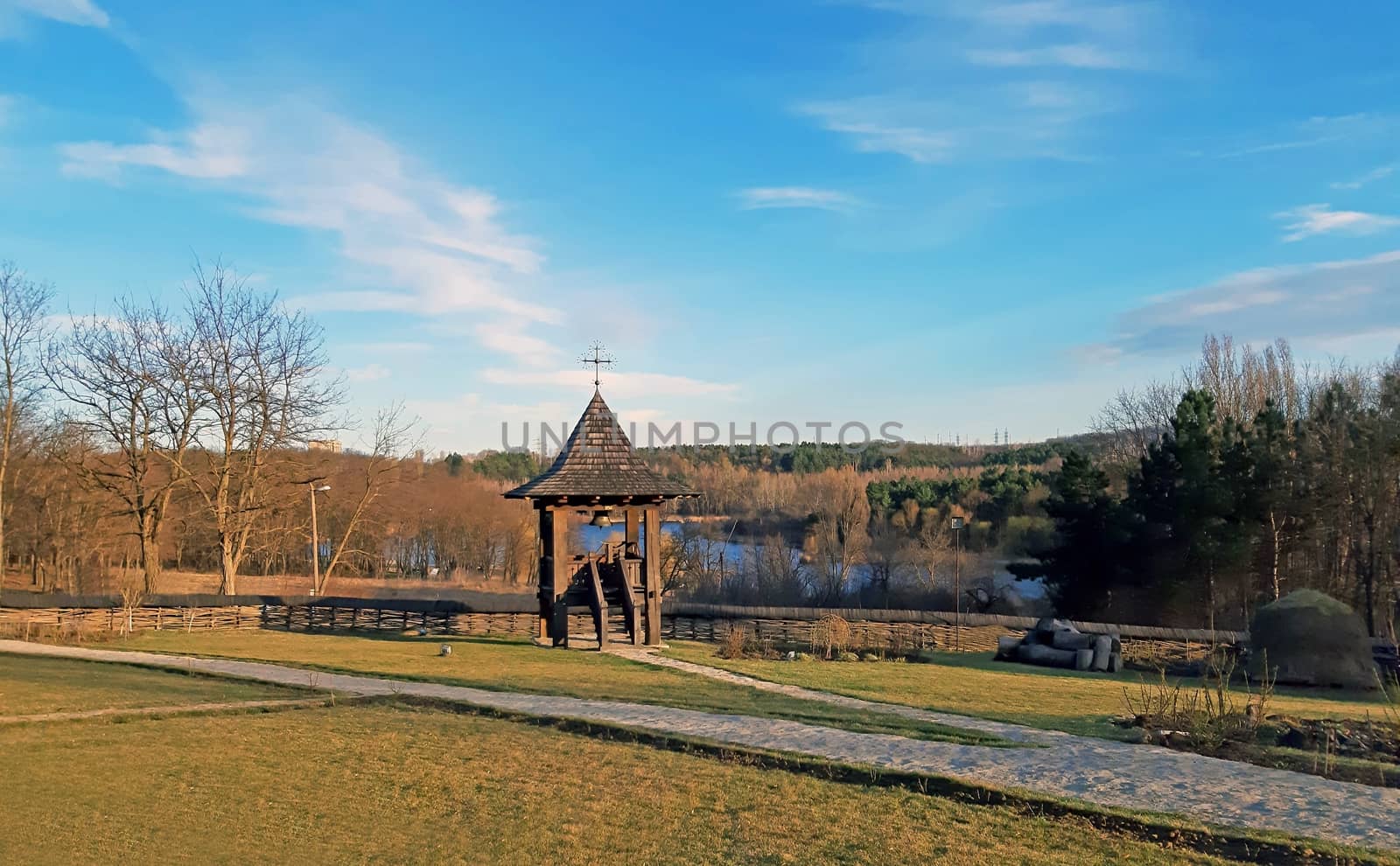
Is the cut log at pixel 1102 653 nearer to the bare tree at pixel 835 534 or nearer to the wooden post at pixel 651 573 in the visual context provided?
the wooden post at pixel 651 573

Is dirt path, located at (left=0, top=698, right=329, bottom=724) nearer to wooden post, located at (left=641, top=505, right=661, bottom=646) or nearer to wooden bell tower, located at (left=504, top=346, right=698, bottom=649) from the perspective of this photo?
wooden bell tower, located at (left=504, top=346, right=698, bottom=649)

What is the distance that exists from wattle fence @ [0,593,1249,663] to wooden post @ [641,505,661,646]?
2.04 metres

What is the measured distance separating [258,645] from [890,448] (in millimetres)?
97886

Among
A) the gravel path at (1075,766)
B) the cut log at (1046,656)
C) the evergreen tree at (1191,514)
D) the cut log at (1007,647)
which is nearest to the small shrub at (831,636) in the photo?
the cut log at (1007,647)

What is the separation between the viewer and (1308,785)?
757cm

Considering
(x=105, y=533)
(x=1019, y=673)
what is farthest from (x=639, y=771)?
(x=105, y=533)

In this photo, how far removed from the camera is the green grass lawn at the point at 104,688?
37.7 ft

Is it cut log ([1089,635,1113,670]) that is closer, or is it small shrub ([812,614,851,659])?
cut log ([1089,635,1113,670])

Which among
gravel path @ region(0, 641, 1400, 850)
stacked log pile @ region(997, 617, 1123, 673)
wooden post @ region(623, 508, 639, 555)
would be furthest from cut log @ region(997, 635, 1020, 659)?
gravel path @ region(0, 641, 1400, 850)

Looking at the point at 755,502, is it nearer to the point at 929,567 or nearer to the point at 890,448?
the point at 929,567

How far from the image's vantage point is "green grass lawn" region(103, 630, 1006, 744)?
1122cm

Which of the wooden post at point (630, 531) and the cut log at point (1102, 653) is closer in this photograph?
the cut log at point (1102, 653)

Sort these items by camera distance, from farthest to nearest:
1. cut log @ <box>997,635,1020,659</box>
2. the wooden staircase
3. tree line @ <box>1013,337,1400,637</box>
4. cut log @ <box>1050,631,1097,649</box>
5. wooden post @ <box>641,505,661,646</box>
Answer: tree line @ <box>1013,337,1400,637</box> → cut log @ <box>997,635,1020,659</box> → cut log @ <box>1050,631,1097,649</box> → wooden post @ <box>641,505,661,646</box> → the wooden staircase

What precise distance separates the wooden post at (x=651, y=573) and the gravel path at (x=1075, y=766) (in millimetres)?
7207
